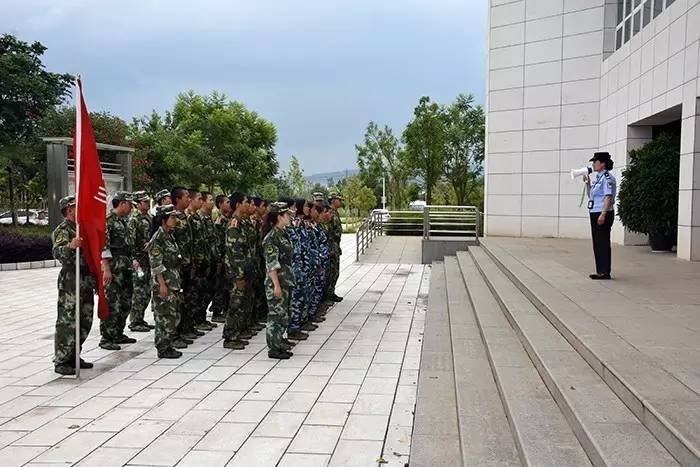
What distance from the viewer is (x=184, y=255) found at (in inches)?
248

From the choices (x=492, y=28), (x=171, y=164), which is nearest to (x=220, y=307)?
(x=492, y=28)

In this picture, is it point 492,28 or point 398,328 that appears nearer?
point 398,328

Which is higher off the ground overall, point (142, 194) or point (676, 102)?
point (676, 102)

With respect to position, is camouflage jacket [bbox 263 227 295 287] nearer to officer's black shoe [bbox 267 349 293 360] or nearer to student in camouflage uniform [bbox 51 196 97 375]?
officer's black shoe [bbox 267 349 293 360]

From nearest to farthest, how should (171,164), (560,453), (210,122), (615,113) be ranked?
(560,453) < (615,113) < (171,164) < (210,122)

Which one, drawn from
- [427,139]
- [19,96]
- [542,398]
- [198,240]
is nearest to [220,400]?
[542,398]

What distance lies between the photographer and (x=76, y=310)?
501 centimetres

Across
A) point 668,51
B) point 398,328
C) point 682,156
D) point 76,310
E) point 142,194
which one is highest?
point 668,51

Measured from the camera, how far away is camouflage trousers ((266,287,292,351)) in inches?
217

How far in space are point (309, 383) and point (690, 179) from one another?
668cm

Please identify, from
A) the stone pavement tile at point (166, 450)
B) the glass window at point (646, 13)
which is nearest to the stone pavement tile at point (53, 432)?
the stone pavement tile at point (166, 450)

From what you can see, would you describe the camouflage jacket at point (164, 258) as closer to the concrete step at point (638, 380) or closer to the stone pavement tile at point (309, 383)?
the stone pavement tile at point (309, 383)

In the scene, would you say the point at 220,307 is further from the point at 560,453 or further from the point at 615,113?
the point at 615,113

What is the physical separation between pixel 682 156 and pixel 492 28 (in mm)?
7911
